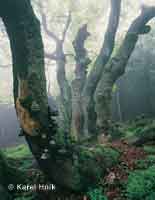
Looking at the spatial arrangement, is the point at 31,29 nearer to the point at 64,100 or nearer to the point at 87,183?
the point at 87,183

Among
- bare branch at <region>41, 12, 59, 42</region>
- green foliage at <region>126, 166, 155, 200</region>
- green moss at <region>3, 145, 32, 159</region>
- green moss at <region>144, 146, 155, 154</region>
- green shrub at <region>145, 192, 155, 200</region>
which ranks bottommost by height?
green moss at <region>3, 145, 32, 159</region>

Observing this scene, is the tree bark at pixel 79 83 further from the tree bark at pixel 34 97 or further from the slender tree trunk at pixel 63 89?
the tree bark at pixel 34 97

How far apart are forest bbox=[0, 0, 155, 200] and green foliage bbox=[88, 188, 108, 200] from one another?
0.8 inches

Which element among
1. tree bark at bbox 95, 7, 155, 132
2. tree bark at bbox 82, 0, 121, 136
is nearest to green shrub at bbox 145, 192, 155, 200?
tree bark at bbox 95, 7, 155, 132

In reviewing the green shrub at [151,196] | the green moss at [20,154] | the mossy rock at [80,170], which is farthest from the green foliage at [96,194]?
the green moss at [20,154]

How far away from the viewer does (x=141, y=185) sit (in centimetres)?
426

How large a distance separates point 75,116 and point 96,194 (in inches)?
190

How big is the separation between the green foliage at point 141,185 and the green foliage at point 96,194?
46cm

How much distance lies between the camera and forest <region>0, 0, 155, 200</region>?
4.09 meters

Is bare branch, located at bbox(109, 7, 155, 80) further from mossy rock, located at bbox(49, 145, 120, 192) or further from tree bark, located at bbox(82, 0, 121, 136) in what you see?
mossy rock, located at bbox(49, 145, 120, 192)

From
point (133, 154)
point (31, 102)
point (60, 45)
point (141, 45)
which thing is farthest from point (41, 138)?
point (141, 45)

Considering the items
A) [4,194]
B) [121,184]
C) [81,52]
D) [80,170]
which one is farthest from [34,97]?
[81,52]

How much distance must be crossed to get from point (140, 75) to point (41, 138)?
13171 mm

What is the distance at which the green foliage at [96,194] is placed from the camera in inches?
164
